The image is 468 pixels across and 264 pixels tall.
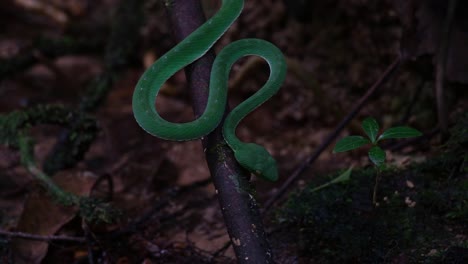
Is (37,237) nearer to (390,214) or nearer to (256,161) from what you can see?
(256,161)

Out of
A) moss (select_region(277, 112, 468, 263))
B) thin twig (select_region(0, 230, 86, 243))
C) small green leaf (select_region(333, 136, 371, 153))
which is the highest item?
thin twig (select_region(0, 230, 86, 243))

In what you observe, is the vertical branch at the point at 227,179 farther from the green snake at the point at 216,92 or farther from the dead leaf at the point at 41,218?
the dead leaf at the point at 41,218

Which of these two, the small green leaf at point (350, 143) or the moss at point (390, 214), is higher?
the small green leaf at point (350, 143)

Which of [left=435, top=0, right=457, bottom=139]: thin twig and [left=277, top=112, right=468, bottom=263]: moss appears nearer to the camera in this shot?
[left=277, top=112, right=468, bottom=263]: moss

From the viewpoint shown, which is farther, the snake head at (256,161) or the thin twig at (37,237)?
the thin twig at (37,237)

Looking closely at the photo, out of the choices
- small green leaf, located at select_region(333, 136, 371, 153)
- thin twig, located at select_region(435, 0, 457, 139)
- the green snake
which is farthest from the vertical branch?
thin twig, located at select_region(435, 0, 457, 139)

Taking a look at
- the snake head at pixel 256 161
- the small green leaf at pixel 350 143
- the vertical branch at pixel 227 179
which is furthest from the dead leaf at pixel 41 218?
the small green leaf at pixel 350 143

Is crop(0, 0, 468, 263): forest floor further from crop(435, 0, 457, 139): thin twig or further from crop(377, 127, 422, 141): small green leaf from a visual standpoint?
crop(377, 127, 422, 141): small green leaf

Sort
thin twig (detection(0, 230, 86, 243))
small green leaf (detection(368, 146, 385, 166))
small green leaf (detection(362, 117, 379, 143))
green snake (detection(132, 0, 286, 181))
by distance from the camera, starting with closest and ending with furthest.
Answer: small green leaf (detection(368, 146, 385, 166)) → small green leaf (detection(362, 117, 379, 143)) → green snake (detection(132, 0, 286, 181)) → thin twig (detection(0, 230, 86, 243))
